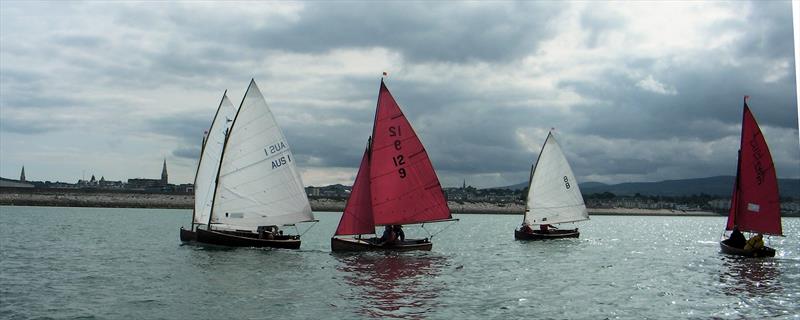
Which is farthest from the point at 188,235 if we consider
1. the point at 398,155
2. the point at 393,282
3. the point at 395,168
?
the point at 393,282

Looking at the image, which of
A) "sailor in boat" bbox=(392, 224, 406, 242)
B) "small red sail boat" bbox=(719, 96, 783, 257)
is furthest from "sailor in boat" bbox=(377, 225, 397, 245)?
"small red sail boat" bbox=(719, 96, 783, 257)

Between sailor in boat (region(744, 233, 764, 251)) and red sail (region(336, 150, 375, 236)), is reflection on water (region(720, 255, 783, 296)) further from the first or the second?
red sail (region(336, 150, 375, 236))

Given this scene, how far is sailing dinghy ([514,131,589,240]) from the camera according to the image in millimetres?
74750

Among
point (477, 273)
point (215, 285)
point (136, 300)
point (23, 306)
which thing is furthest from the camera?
point (477, 273)

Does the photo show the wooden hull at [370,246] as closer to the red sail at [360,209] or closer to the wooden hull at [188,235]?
the red sail at [360,209]

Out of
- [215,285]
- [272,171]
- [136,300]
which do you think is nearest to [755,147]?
[272,171]

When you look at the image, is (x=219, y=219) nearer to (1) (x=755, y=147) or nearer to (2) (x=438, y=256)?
(2) (x=438, y=256)

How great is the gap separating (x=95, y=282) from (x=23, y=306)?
740 cm

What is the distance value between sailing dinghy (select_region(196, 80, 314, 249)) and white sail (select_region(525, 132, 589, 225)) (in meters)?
29.3

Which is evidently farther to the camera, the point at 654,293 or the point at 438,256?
the point at 438,256

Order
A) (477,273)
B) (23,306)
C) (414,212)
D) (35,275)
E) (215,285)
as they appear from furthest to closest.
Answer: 1. (414,212)
2. (477,273)
3. (35,275)
4. (215,285)
5. (23,306)

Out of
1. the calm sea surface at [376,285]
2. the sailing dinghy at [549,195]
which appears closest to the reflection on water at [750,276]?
the calm sea surface at [376,285]

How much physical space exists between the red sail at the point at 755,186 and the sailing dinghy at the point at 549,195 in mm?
23113

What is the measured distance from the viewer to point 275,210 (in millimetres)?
53969
